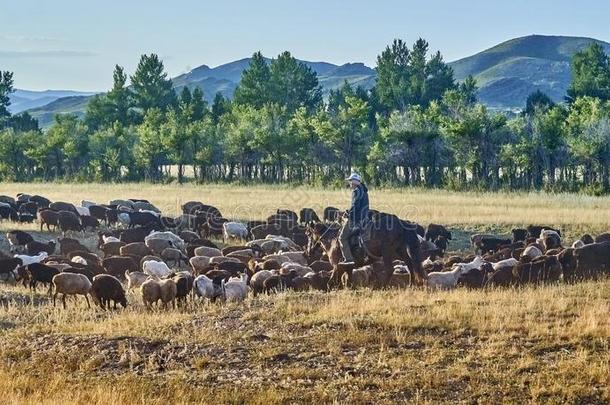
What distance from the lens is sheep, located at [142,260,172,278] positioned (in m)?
21.4

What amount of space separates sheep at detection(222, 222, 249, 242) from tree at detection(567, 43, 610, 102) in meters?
56.9

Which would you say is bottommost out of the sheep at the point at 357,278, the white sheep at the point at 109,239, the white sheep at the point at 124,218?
the sheep at the point at 357,278

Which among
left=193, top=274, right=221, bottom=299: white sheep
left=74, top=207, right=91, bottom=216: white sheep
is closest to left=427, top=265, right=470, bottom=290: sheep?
left=193, top=274, right=221, bottom=299: white sheep

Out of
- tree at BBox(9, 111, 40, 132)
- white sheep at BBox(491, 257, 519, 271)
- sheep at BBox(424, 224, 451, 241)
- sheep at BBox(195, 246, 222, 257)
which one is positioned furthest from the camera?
tree at BBox(9, 111, 40, 132)

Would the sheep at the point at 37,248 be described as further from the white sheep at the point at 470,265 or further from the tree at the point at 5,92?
the tree at the point at 5,92

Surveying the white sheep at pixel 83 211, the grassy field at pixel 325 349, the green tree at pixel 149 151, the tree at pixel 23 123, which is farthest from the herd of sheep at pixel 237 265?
the tree at pixel 23 123

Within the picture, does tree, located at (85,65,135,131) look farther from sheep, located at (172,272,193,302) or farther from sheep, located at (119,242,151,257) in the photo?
sheep, located at (172,272,193,302)

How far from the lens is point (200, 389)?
1149 centimetres

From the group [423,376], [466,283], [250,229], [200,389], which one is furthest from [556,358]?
[250,229]

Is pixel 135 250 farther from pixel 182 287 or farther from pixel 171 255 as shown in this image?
pixel 182 287

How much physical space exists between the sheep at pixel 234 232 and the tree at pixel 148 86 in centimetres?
6819

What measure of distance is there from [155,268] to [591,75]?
68800 mm

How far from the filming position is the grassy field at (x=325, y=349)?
11312mm

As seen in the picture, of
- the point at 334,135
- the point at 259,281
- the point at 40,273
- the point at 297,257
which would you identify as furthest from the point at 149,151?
the point at 259,281
